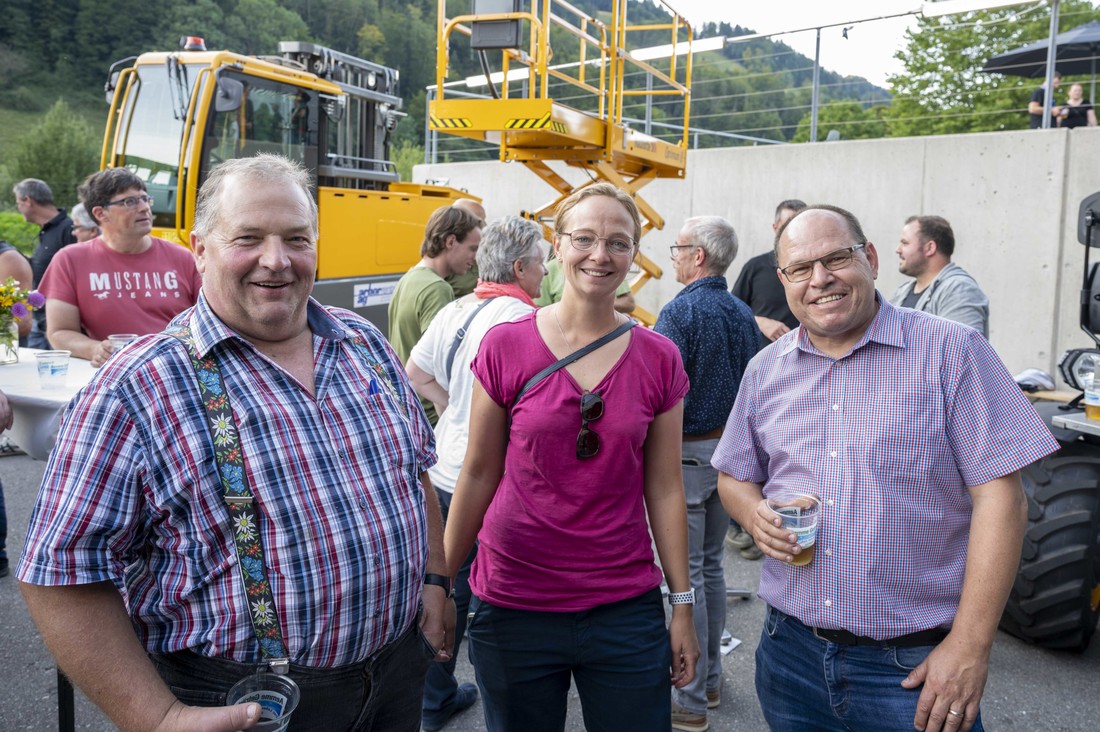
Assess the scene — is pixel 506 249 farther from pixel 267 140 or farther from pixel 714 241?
pixel 267 140

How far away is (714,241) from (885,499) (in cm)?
184

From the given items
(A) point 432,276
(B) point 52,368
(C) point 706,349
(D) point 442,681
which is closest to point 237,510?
(D) point 442,681

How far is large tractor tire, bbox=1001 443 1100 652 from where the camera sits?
11.6 ft

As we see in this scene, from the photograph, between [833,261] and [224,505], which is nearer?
[224,505]

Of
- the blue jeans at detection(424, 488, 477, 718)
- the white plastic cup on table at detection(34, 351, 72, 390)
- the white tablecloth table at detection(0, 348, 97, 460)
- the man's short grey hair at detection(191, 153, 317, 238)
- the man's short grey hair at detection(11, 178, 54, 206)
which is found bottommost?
the blue jeans at detection(424, 488, 477, 718)

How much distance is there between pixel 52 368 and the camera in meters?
3.49

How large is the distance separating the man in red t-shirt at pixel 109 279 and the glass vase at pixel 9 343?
15 cm

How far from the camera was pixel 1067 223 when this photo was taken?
7672 millimetres

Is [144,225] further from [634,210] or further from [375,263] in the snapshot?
[375,263]

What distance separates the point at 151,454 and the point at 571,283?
119cm

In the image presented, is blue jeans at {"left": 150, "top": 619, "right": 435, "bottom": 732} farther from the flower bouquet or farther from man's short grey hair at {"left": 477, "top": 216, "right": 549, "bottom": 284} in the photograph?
the flower bouquet

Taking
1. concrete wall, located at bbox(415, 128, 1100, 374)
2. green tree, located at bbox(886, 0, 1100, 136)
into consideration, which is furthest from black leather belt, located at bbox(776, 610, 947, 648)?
green tree, located at bbox(886, 0, 1100, 136)

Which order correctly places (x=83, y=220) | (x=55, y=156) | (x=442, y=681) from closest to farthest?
(x=442, y=681)
(x=83, y=220)
(x=55, y=156)

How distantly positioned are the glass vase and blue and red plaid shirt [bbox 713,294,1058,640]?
366cm
